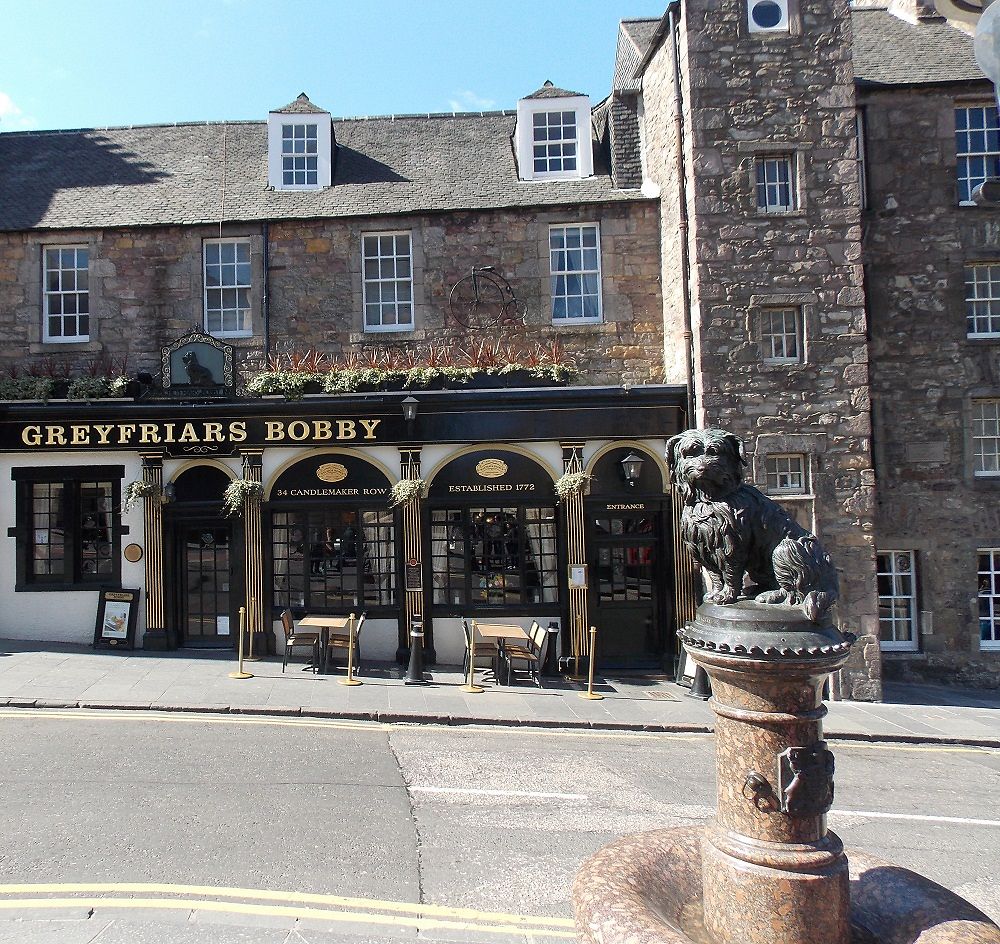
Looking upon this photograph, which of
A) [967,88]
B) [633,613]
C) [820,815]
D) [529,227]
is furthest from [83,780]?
[967,88]

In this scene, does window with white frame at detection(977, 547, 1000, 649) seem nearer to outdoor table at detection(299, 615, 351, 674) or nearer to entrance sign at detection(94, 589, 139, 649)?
outdoor table at detection(299, 615, 351, 674)

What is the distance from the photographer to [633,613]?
14.2 metres

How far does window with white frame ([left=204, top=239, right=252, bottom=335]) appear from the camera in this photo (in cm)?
1547

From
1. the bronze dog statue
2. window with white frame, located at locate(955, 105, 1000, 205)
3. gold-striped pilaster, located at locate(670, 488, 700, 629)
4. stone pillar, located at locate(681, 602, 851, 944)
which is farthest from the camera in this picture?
window with white frame, located at locate(955, 105, 1000, 205)

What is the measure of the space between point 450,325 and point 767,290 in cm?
593

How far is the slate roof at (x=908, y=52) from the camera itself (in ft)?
48.9

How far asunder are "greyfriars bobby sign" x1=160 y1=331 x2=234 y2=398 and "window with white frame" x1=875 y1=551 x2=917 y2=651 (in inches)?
508

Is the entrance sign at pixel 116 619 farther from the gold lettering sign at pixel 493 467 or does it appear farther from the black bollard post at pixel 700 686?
the black bollard post at pixel 700 686

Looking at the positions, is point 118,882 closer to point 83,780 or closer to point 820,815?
point 83,780

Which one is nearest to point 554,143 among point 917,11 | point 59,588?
point 917,11

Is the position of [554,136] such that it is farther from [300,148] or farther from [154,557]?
[154,557]

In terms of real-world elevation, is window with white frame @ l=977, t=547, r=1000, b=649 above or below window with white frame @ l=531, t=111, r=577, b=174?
below

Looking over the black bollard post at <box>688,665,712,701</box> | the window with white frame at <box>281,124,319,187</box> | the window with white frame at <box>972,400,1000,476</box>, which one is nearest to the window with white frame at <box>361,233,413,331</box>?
the window with white frame at <box>281,124,319,187</box>

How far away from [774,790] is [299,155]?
1606 cm
